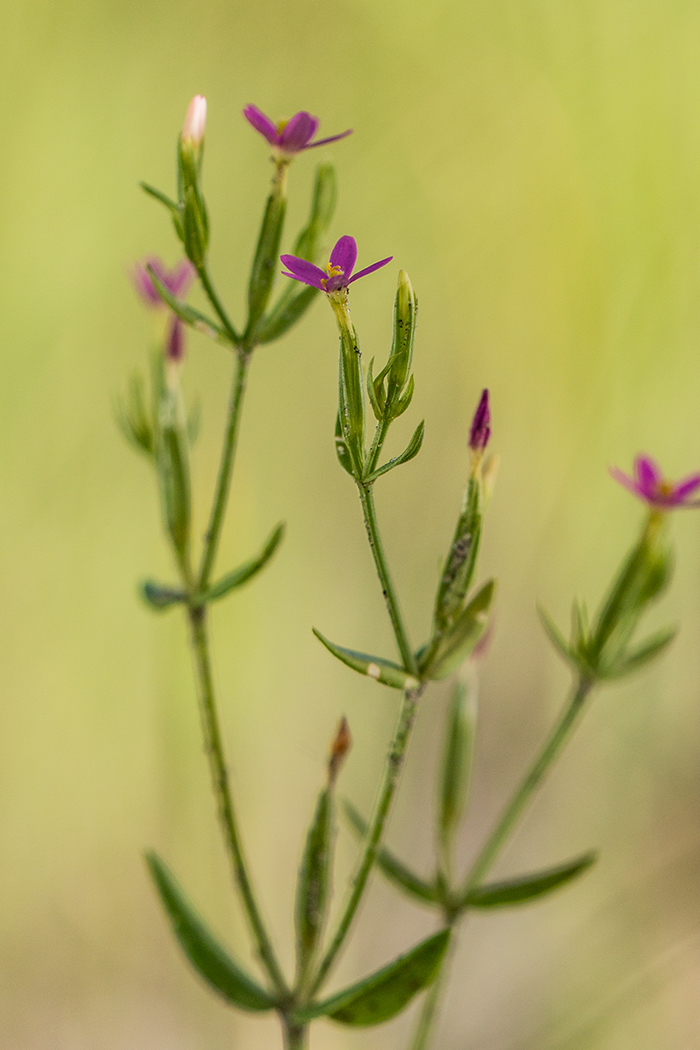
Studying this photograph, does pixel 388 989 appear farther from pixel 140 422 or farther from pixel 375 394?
pixel 140 422

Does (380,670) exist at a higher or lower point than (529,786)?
higher

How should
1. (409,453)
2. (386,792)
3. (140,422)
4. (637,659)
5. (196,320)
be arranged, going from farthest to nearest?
(140,422), (637,659), (196,320), (386,792), (409,453)

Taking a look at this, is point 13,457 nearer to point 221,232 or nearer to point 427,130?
point 221,232

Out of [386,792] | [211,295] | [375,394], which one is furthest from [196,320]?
[386,792]

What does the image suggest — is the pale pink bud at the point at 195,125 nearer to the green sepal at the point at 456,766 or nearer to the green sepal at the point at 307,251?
the green sepal at the point at 307,251

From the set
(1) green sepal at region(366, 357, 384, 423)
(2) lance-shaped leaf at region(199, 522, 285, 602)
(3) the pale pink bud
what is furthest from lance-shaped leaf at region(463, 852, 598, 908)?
(3) the pale pink bud

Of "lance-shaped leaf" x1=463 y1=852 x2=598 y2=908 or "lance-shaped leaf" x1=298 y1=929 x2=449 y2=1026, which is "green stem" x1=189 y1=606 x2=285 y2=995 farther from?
"lance-shaped leaf" x1=463 y1=852 x2=598 y2=908

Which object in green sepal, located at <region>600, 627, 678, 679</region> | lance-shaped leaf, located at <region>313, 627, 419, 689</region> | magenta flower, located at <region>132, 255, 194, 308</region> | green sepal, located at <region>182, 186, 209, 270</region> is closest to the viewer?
lance-shaped leaf, located at <region>313, 627, 419, 689</region>
